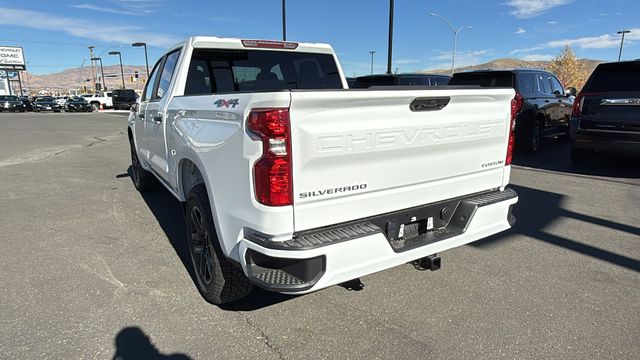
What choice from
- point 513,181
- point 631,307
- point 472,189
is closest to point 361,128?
point 472,189

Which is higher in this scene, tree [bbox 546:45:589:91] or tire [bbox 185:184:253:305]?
tree [bbox 546:45:589:91]

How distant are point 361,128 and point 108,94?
4963cm

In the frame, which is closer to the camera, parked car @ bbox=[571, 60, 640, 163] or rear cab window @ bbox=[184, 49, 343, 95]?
rear cab window @ bbox=[184, 49, 343, 95]

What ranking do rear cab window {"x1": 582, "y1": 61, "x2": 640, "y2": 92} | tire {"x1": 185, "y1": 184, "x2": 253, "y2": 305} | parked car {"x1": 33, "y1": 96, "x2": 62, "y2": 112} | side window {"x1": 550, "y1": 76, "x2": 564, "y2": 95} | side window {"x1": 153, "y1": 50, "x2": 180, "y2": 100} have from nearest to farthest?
tire {"x1": 185, "y1": 184, "x2": 253, "y2": 305} → side window {"x1": 153, "y1": 50, "x2": 180, "y2": 100} → rear cab window {"x1": 582, "y1": 61, "x2": 640, "y2": 92} → side window {"x1": 550, "y1": 76, "x2": 564, "y2": 95} → parked car {"x1": 33, "y1": 96, "x2": 62, "y2": 112}

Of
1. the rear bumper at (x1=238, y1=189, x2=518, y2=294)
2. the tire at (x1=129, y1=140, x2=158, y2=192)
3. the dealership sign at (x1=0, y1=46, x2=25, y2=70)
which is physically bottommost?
the tire at (x1=129, y1=140, x2=158, y2=192)

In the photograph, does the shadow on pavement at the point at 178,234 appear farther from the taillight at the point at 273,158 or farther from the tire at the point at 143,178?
the taillight at the point at 273,158

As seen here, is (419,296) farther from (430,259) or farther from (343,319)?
(343,319)

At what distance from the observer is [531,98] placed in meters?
9.23

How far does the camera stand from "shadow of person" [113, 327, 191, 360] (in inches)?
99.3

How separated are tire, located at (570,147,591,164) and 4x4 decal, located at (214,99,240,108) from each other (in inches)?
315

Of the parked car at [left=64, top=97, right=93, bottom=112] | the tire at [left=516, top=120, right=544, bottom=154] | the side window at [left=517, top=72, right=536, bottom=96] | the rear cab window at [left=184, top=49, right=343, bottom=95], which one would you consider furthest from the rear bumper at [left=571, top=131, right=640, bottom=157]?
the parked car at [left=64, top=97, right=93, bottom=112]

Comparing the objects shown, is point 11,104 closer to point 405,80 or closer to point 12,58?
point 12,58

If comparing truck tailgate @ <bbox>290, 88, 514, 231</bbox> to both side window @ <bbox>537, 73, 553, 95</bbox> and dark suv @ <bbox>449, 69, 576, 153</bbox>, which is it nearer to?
dark suv @ <bbox>449, 69, 576, 153</bbox>

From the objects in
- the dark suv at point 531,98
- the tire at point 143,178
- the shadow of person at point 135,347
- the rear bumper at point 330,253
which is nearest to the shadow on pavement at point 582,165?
the dark suv at point 531,98
